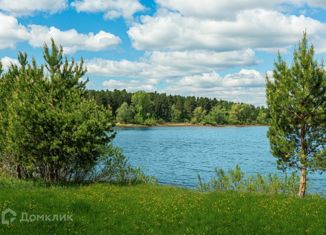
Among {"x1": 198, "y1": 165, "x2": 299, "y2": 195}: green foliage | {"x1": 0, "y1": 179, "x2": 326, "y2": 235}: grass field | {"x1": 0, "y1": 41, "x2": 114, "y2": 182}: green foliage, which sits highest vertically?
{"x1": 0, "y1": 41, "x2": 114, "y2": 182}: green foliage

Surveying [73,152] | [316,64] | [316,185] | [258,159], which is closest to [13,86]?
[73,152]

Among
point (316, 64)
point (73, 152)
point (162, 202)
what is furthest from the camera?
point (73, 152)

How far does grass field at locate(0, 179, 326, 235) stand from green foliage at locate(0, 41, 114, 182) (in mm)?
6779

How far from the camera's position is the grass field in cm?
1270

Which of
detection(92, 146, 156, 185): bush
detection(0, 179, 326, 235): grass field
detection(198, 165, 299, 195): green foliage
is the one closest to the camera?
detection(0, 179, 326, 235): grass field

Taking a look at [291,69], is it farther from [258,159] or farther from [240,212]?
[258,159]

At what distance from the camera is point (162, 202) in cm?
1759

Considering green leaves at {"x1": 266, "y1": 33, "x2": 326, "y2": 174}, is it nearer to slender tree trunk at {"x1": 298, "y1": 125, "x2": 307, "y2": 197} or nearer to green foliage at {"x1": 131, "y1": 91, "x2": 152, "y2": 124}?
slender tree trunk at {"x1": 298, "y1": 125, "x2": 307, "y2": 197}

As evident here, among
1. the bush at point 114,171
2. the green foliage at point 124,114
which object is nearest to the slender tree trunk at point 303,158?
the bush at point 114,171

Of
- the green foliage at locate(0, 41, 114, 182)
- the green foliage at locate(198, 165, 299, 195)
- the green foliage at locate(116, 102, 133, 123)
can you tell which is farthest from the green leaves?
the green foliage at locate(116, 102, 133, 123)

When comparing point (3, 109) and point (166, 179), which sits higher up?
point (3, 109)

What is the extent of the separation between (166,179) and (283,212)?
26942mm

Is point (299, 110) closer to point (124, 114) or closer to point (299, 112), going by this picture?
point (299, 112)

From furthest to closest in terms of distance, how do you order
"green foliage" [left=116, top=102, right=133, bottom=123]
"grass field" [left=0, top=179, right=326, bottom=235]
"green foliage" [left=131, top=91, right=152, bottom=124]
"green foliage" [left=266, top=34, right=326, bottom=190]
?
"green foliage" [left=131, top=91, right=152, bottom=124] < "green foliage" [left=116, top=102, right=133, bottom=123] < "green foliage" [left=266, top=34, right=326, bottom=190] < "grass field" [left=0, top=179, right=326, bottom=235]
